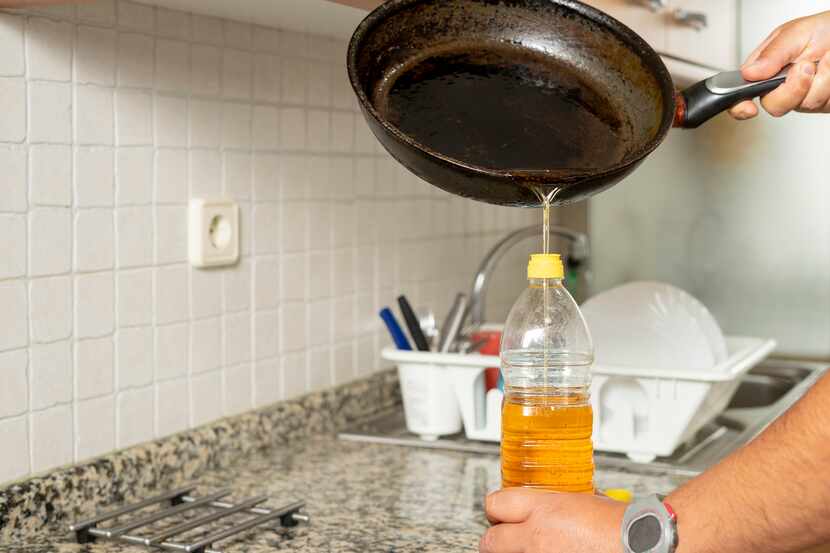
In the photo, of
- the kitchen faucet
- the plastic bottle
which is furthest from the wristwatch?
the kitchen faucet

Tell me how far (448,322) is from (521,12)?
67 cm

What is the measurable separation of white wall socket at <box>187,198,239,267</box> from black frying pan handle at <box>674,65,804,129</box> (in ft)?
2.07

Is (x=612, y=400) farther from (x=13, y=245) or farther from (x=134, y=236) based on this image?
(x=13, y=245)

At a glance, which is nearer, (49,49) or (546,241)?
(546,241)

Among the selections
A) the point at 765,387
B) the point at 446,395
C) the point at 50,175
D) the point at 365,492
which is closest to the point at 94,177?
the point at 50,175

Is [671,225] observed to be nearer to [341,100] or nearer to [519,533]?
[341,100]

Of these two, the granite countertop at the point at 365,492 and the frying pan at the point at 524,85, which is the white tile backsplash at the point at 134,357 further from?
the frying pan at the point at 524,85

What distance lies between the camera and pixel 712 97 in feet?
3.69

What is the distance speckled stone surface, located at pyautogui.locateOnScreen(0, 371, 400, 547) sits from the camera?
1.20 m

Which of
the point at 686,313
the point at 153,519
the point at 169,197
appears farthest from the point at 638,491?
the point at 169,197

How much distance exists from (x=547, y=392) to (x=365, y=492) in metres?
0.27

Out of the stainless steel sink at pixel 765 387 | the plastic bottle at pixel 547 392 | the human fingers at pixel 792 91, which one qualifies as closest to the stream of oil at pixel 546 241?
the plastic bottle at pixel 547 392

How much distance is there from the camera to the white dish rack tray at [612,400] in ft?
4.92

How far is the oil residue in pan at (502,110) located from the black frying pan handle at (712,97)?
0.07 metres
